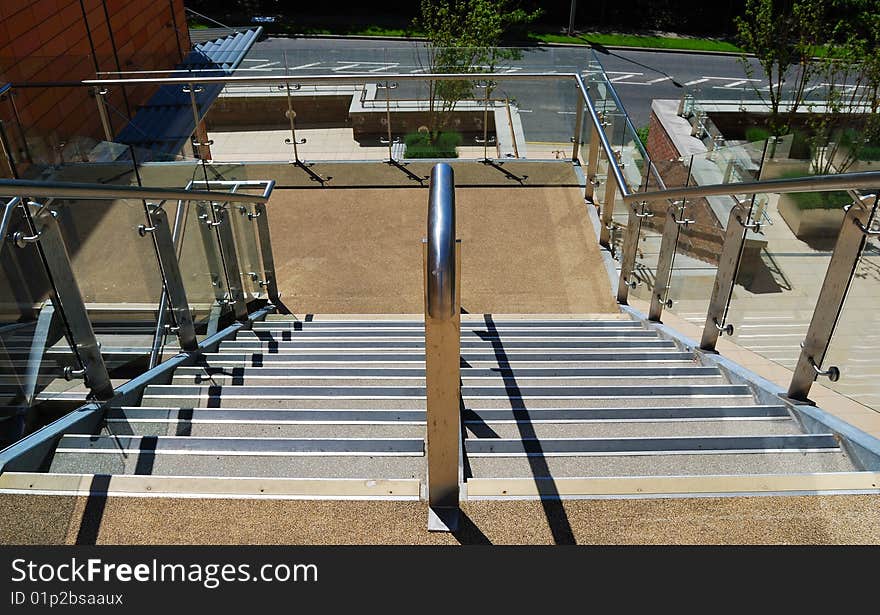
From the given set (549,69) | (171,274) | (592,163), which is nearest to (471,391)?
(171,274)

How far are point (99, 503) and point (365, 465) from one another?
2.86ft

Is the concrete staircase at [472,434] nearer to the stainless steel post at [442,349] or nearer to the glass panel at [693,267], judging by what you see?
the stainless steel post at [442,349]

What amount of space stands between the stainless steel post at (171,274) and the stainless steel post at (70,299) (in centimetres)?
74

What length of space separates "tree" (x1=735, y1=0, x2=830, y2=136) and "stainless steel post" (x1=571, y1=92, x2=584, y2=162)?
7582 mm

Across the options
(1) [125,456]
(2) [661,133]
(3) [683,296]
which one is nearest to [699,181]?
(3) [683,296]

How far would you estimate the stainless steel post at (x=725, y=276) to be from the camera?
3670 mm

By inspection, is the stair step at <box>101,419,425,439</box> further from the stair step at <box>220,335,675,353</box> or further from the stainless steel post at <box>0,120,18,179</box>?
the stainless steel post at <box>0,120,18,179</box>

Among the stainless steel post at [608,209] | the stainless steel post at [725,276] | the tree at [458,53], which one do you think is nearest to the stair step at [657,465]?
the stainless steel post at [725,276]

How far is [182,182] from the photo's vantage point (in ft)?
13.9

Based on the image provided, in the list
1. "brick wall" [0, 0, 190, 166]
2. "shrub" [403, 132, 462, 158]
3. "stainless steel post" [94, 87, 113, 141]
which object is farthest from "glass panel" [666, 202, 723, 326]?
"stainless steel post" [94, 87, 113, 141]

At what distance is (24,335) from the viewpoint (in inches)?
110

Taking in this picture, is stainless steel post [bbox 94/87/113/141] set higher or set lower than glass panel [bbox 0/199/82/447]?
lower

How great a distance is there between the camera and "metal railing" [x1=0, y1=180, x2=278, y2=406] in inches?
106

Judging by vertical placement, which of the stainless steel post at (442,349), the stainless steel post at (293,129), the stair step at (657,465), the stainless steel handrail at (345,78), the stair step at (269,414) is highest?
the stainless steel post at (442,349)
